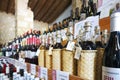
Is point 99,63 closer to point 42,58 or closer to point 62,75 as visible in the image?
point 62,75

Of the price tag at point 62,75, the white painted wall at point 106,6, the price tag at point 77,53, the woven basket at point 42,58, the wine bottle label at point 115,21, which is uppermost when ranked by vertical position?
the white painted wall at point 106,6

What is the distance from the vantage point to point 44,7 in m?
7.20

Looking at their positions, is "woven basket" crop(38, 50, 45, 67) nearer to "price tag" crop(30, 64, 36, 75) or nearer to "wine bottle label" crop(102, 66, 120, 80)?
"price tag" crop(30, 64, 36, 75)

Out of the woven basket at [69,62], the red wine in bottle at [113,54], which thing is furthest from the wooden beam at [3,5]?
the red wine in bottle at [113,54]

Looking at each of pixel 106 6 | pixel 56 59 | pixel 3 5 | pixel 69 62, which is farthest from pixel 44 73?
pixel 3 5

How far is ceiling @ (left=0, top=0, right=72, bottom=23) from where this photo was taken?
659 cm

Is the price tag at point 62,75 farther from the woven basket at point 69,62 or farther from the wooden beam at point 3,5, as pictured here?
the wooden beam at point 3,5

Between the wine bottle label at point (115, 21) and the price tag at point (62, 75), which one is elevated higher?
the wine bottle label at point (115, 21)

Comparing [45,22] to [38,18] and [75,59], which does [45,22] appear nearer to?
[38,18]

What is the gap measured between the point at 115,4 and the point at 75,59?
1.09 ft

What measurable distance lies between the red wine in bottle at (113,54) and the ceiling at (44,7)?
6.01 m

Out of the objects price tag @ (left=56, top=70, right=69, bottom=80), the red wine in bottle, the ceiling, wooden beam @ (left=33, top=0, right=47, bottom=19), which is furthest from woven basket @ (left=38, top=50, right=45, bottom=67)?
wooden beam @ (left=33, top=0, right=47, bottom=19)

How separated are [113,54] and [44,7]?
22.7 feet

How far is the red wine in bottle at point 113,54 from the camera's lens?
17.0 inches
